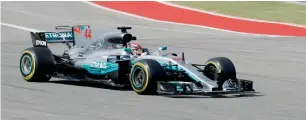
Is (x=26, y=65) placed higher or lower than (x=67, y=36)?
lower

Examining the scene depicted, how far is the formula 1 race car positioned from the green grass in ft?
56.0

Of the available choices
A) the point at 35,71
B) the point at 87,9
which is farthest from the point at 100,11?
the point at 35,71

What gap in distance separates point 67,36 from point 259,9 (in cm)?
1969

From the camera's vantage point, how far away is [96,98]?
14414 millimetres

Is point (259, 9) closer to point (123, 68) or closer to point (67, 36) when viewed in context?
point (67, 36)

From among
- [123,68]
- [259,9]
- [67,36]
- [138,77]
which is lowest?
[138,77]

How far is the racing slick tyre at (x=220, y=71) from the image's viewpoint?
15.3m

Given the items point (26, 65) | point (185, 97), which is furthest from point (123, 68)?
point (26, 65)

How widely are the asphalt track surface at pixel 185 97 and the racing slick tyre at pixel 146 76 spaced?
19cm

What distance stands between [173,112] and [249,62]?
29.3ft

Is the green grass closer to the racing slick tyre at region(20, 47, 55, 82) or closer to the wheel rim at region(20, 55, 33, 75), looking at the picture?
the wheel rim at region(20, 55, 33, 75)

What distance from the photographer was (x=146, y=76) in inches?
571

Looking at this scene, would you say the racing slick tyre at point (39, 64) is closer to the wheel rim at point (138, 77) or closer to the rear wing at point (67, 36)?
the rear wing at point (67, 36)

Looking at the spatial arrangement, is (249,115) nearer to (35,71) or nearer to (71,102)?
(71,102)
